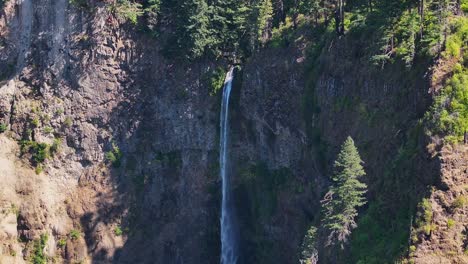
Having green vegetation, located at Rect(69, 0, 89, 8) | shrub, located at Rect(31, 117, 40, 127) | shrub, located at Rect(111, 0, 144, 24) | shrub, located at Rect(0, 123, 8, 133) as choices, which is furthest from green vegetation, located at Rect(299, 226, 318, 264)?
green vegetation, located at Rect(69, 0, 89, 8)

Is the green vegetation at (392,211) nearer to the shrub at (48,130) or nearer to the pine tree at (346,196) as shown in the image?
the pine tree at (346,196)

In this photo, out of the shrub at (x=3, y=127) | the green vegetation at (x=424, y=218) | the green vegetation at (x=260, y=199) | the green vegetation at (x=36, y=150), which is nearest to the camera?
the green vegetation at (x=424, y=218)

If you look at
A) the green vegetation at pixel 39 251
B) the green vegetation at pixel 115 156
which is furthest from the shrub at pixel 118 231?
the green vegetation at pixel 39 251

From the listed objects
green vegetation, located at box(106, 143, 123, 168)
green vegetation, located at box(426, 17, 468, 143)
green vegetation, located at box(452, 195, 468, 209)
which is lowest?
green vegetation, located at box(452, 195, 468, 209)

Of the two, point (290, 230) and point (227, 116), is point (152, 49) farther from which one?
point (290, 230)

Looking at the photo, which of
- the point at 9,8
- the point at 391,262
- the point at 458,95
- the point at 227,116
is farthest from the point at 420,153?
the point at 9,8

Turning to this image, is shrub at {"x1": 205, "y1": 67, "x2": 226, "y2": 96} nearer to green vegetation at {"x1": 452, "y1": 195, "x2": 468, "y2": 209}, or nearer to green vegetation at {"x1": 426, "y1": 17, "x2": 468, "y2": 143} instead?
green vegetation at {"x1": 426, "y1": 17, "x2": 468, "y2": 143}
